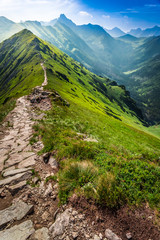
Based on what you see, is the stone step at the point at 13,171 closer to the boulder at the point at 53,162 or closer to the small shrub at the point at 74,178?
the boulder at the point at 53,162

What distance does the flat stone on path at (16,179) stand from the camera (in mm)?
8141

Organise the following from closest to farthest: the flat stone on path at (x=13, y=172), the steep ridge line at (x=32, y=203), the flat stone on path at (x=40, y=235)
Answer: the flat stone on path at (x=40, y=235) < the steep ridge line at (x=32, y=203) < the flat stone on path at (x=13, y=172)

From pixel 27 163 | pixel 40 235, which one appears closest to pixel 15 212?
pixel 40 235

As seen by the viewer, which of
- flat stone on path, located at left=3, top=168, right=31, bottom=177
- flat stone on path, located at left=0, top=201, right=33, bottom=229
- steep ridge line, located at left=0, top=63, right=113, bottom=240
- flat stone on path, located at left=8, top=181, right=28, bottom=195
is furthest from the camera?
flat stone on path, located at left=3, top=168, right=31, bottom=177

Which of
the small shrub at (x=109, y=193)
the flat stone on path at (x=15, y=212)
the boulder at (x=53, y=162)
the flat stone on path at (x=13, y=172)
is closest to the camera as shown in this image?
the flat stone on path at (x=15, y=212)

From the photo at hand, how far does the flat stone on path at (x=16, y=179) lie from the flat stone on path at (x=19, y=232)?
3.03 metres

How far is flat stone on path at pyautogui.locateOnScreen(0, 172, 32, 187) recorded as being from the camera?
26.7 ft

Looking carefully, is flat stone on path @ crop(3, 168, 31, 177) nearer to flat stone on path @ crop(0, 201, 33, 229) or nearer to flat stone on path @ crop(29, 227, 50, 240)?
flat stone on path @ crop(0, 201, 33, 229)

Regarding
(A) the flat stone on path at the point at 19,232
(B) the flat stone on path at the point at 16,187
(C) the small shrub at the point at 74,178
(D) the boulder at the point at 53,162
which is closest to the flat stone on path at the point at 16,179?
(B) the flat stone on path at the point at 16,187

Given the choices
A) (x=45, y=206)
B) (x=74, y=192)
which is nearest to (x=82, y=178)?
(x=74, y=192)

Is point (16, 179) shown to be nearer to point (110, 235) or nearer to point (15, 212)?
point (15, 212)

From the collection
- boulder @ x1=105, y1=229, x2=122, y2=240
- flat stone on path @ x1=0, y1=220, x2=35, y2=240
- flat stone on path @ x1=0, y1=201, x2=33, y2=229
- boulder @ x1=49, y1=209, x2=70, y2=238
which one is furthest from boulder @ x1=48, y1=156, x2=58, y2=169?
boulder @ x1=105, y1=229, x2=122, y2=240

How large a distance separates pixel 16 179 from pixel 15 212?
95.5 inches

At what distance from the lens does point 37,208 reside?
6.57 metres
